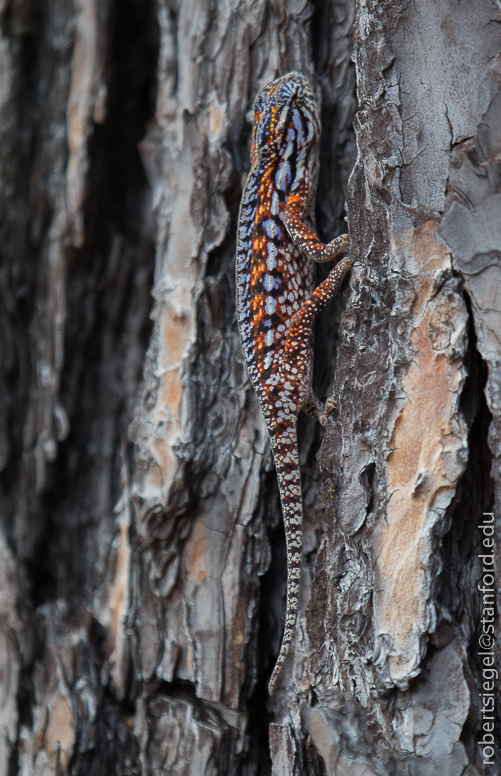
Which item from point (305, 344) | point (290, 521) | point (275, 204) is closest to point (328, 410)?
point (305, 344)

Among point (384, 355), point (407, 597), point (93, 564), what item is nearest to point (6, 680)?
point (93, 564)

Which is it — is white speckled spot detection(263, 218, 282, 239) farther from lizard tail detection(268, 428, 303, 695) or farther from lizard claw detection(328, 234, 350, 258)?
lizard tail detection(268, 428, 303, 695)

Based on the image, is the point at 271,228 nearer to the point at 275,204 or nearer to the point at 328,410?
the point at 275,204

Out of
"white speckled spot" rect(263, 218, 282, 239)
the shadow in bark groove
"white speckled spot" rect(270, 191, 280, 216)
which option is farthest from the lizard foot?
"white speckled spot" rect(270, 191, 280, 216)

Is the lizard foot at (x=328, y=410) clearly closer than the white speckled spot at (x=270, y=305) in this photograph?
Yes

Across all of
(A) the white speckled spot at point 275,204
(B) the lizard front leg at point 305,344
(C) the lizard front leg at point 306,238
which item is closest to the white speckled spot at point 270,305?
(B) the lizard front leg at point 305,344

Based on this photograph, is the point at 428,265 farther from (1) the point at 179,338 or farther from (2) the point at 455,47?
(1) the point at 179,338

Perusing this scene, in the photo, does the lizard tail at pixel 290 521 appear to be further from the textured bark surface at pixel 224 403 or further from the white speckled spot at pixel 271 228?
the white speckled spot at pixel 271 228
